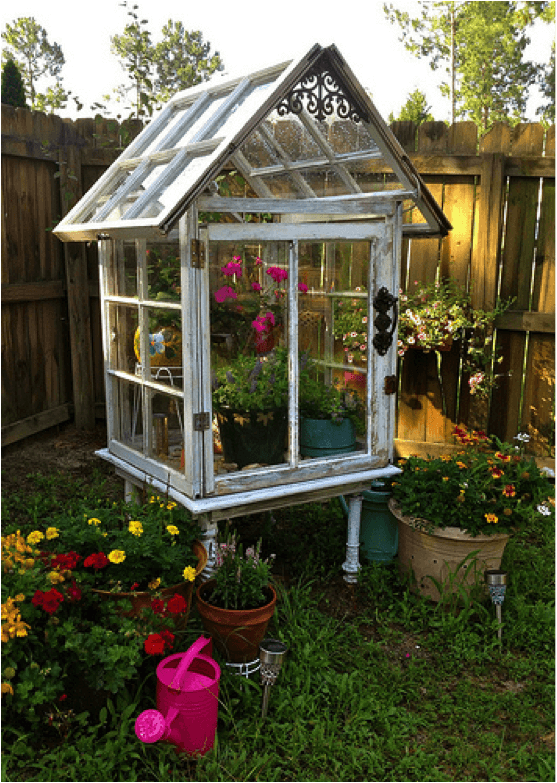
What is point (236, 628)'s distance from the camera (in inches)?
108

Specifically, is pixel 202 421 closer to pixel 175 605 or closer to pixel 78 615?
pixel 175 605

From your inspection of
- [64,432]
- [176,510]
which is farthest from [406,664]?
[64,432]

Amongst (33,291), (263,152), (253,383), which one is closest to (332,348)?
(253,383)

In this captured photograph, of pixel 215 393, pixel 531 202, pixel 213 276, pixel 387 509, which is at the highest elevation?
pixel 531 202

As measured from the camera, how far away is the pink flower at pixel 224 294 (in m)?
2.92

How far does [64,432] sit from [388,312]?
11.6 ft

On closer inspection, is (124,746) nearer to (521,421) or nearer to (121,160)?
(121,160)

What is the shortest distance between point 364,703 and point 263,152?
238 cm

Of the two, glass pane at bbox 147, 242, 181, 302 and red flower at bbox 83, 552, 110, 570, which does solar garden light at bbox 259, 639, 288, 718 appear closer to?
red flower at bbox 83, 552, 110, 570

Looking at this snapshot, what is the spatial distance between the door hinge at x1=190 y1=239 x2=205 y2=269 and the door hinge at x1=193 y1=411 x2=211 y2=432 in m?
0.58

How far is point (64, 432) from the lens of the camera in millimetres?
6098

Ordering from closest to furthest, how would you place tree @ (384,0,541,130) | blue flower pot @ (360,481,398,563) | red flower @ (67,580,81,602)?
red flower @ (67,580,81,602), blue flower pot @ (360,481,398,563), tree @ (384,0,541,130)

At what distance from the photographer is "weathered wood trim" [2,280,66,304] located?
209 inches

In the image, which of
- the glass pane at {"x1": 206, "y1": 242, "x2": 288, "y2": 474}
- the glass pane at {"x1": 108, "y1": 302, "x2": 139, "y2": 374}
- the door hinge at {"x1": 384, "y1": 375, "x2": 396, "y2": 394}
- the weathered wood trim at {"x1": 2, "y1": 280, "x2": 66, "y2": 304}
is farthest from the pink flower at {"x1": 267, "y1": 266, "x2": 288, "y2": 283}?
the weathered wood trim at {"x1": 2, "y1": 280, "x2": 66, "y2": 304}
